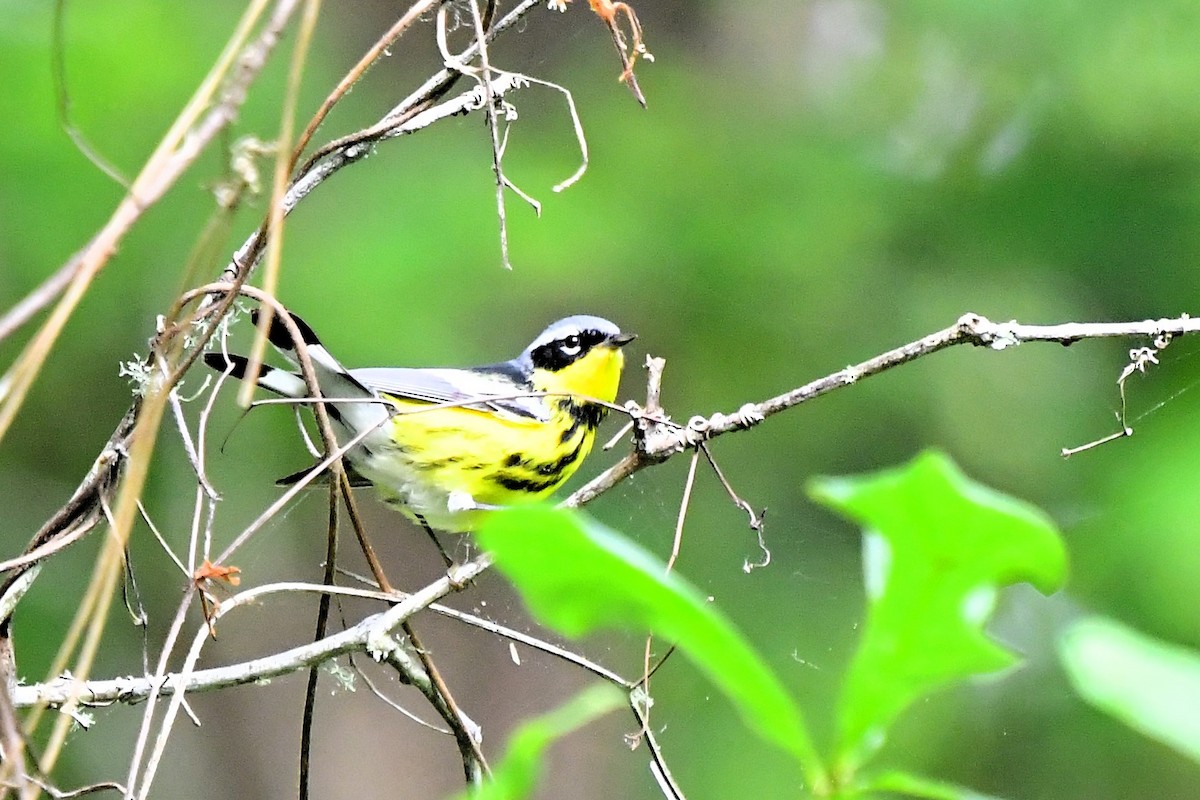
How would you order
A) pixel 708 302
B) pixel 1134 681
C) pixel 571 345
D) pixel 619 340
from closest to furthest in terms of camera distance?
pixel 1134 681
pixel 619 340
pixel 571 345
pixel 708 302

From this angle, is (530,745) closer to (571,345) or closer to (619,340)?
(619,340)

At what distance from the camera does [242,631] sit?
477cm

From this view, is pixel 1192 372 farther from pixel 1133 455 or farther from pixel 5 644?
pixel 5 644

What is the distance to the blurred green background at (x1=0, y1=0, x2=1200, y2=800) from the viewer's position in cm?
411

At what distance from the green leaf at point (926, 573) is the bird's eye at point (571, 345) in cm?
300

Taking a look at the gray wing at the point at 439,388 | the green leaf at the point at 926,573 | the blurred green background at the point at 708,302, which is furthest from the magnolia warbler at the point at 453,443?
the green leaf at the point at 926,573

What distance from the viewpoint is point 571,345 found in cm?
350

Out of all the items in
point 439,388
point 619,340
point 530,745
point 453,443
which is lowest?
point 530,745

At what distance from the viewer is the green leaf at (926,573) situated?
403 mm

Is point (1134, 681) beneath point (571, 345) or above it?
beneath

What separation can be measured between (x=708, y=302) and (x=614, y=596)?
4.56m

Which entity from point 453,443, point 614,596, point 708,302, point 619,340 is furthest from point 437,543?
point 708,302

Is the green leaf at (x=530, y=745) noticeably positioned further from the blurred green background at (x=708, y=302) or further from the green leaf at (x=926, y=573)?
the blurred green background at (x=708, y=302)

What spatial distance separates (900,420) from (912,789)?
467 centimetres
